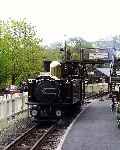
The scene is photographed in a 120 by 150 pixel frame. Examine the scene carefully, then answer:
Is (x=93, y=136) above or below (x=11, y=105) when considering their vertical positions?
below

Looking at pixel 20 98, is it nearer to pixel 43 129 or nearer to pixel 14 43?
pixel 43 129

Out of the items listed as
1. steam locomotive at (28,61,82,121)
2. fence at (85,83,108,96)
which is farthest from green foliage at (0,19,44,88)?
steam locomotive at (28,61,82,121)

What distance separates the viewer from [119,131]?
815 inches

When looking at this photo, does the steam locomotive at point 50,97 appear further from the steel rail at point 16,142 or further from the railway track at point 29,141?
the steel rail at point 16,142

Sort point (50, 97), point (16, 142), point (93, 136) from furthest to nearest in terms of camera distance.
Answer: point (50, 97), point (93, 136), point (16, 142)

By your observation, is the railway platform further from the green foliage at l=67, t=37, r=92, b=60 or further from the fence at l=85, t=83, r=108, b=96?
the fence at l=85, t=83, r=108, b=96

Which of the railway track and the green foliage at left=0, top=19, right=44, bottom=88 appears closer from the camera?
the railway track

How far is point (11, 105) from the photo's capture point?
24.6 metres

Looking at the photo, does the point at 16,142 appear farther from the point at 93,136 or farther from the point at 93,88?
the point at 93,88

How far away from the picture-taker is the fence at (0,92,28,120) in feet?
72.8

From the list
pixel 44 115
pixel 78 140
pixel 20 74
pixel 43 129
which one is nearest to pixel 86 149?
pixel 78 140

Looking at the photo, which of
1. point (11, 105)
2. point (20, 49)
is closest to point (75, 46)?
point (20, 49)

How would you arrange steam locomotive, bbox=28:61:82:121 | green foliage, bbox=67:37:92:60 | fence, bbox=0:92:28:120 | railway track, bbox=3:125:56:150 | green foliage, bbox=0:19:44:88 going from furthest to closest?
green foliage, bbox=0:19:44:88, green foliage, bbox=67:37:92:60, steam locomotive, bbox=28:61:82:121, fence, bbox=0:92:28:120, railway track, bbox=3:125:56:150

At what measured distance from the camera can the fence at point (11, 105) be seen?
22.2m
